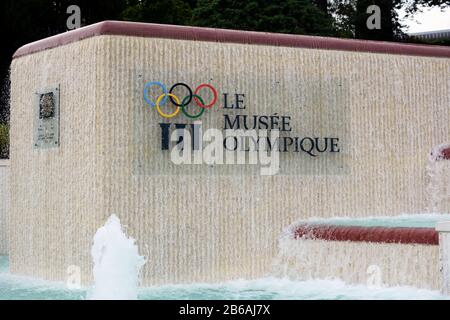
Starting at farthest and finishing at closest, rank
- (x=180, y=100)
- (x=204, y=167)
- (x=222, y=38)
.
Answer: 1. (x=222, y=38)
2. (x=204, y=167)
3. (x=180, y=100)

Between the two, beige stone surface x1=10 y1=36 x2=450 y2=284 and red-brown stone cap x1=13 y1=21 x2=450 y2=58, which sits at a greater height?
red-brown stone cap x1=13 y1=21 x2=450 y2=58

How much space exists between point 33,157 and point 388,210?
4934mm

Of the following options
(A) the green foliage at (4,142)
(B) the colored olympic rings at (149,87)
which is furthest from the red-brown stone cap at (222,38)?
(A) the green foliage at (4,142)

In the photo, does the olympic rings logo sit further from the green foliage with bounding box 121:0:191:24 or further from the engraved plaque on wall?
the green foliage with bounding box 121:0:191:24

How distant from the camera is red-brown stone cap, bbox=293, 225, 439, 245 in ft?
36.8

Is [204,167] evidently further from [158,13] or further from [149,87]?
[158,13]

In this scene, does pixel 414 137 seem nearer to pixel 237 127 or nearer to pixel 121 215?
pixel 237 127

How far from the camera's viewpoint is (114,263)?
11.8 meters

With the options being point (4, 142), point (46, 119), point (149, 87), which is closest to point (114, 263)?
point (149, 87)

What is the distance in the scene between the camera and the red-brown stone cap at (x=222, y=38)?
12625 mm

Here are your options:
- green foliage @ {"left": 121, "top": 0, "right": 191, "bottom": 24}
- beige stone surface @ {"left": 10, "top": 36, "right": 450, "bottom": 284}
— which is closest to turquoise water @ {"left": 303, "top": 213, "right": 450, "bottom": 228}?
beige stone surface @ {"left": 10, "top": 36, "right": 450, "bottom": 284}

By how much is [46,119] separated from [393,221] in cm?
476

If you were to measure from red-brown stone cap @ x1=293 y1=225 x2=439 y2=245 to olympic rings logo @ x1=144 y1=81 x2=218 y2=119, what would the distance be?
6.46 ft

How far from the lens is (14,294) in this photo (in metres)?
12.2
